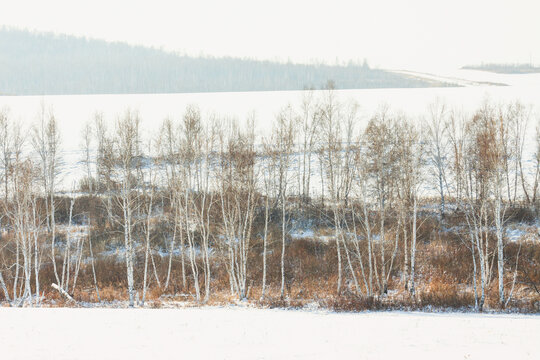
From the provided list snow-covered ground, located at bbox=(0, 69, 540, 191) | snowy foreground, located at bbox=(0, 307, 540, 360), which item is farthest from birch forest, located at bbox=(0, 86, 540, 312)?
snow-covered ground, located at bbox=(0, 69, 540, 191)

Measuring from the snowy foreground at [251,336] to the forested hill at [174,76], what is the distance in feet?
223

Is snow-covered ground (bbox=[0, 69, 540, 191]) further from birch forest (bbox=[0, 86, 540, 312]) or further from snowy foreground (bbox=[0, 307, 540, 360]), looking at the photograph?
snowy foreground (bbox=[0, 307, 540, 360])

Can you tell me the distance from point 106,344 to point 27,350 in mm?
1880

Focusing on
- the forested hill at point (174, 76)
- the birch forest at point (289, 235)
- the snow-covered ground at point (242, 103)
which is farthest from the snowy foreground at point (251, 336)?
the forested hill at point (174, 76)

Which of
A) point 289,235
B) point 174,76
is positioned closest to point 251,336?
point 289,235

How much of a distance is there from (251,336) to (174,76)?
290 ft

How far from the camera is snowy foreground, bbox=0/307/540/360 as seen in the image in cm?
1038

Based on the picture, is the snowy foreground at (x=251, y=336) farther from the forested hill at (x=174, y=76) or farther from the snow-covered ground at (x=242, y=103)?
the forested hill at (x=174, y=76)

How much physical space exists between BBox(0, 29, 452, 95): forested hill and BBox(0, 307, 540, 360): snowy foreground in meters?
68.0

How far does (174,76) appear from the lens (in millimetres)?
92562

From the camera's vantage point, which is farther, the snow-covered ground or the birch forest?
the snow-covered ground

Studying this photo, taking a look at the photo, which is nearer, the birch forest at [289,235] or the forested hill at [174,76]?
the birch forest at [289,235]

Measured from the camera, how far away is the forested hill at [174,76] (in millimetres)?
84438

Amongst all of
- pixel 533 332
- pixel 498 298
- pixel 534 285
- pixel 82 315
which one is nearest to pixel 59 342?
pixel 82 315
